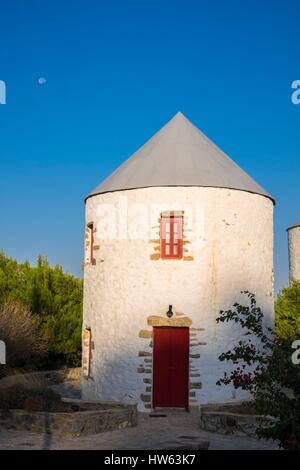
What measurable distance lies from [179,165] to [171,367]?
521 centimetres

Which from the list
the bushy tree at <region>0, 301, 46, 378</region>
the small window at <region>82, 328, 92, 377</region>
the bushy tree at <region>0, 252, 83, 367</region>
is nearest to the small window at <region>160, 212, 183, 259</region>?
the small window at <region>82, 328, 92, 377</region>

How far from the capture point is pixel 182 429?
43.2ft

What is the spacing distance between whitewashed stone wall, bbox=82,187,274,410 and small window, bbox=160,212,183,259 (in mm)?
→ 166

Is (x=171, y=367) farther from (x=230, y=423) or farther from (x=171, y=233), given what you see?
(x=230, y=423)

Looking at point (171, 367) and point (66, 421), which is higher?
point (171, 367)

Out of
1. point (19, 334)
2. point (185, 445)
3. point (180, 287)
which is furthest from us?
point (19, 334)

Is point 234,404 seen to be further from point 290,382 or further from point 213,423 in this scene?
point 290,382

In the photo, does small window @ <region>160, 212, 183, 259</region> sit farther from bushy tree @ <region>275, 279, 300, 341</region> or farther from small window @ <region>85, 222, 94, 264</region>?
bushy tree @ <region>275, 279, 300, 341</region>

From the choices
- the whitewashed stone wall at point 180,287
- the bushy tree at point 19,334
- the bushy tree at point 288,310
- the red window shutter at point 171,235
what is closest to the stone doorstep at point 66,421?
the whitewashed stone wall at point 180,287

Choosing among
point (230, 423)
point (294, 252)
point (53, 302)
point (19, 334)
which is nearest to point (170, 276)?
point (230, 423)

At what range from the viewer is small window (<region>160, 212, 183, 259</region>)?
16.2 meters

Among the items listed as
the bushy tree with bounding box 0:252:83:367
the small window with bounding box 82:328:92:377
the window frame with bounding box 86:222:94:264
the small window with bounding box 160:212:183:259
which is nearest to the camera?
the small window with bounding box 160:212:183:259

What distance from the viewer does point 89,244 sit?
1805cm

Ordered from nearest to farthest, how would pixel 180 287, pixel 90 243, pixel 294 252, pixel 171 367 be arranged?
pixel 171 367
pixel 180 287
pixel 90 243
pixel 294 252
